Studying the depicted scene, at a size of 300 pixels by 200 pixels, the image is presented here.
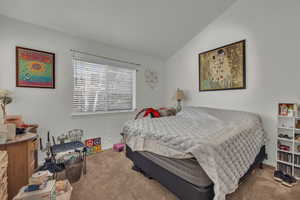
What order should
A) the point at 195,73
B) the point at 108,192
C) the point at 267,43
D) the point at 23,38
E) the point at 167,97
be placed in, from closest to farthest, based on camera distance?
the point at 108,192 < the point at 23,38 < the point at 267,43 < the point at 195,73 < the point at 167,97

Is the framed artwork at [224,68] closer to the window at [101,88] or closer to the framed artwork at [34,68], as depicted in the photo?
the window at [101,88]

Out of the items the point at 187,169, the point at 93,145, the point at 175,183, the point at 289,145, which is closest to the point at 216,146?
the point at 187,169

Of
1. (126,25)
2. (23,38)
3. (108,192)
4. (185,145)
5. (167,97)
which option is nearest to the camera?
(185,145)

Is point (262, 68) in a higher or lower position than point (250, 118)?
higher

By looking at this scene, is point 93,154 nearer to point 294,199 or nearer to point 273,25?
point 294,199

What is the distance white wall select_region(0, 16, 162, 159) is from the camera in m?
1.82

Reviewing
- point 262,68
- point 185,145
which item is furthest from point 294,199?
point 262,68

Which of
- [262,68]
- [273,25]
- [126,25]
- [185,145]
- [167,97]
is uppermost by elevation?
[126,25]

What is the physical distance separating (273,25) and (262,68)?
2.21 feet

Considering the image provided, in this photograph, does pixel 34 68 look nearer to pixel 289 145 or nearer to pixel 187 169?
pixel 187 169

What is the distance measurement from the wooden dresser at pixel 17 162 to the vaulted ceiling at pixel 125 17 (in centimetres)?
178

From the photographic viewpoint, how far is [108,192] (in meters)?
1.47

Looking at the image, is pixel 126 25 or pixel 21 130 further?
pixel 126 25

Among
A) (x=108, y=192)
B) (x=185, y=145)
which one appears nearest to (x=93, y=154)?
(x=108, y=192)
